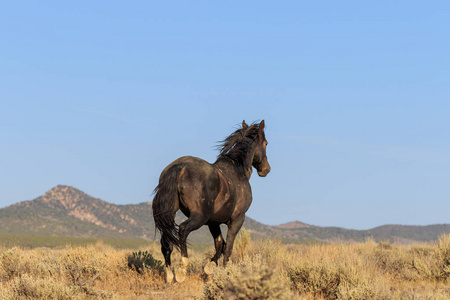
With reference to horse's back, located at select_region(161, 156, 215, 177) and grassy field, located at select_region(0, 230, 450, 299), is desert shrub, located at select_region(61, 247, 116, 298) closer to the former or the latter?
grassy field, located at select_region(0, 230, 450, 299)

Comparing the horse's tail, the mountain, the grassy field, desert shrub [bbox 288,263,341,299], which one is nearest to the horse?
the horse's tail

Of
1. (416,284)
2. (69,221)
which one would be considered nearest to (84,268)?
(416,284)

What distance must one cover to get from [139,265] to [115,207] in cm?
9946

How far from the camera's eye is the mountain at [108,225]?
8531 centimetres

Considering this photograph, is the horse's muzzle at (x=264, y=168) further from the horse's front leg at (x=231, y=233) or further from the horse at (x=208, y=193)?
the horse's front leg at (x=231, y=233)

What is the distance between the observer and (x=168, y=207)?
9.43 m

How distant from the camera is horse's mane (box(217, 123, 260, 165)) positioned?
11258mm

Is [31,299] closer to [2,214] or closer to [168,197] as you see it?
[168,197]

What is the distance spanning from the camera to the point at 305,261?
997cm

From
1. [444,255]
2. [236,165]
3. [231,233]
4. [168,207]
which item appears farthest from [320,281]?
[444,255]

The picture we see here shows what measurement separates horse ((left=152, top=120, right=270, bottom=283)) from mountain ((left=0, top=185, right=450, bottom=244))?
2836 inches

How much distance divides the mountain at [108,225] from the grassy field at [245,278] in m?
69.8

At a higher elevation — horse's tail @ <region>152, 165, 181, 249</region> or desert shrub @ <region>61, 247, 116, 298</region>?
horse's tail @ <region>152, 165, 181, 249</region>

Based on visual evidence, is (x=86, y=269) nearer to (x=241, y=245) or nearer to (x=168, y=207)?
(x=168, y=207)
